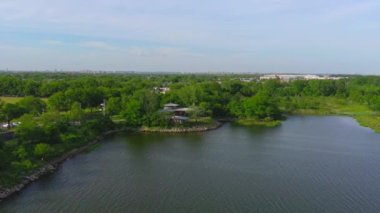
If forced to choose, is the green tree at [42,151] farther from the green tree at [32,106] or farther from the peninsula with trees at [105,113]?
the green tree at [32,106]

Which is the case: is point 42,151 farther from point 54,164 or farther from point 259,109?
point 259,109

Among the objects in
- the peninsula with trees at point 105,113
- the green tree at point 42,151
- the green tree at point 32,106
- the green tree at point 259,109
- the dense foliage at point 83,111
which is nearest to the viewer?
the green tree at point 42,151

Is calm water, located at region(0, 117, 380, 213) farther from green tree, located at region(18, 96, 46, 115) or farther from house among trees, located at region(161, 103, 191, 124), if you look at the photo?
green tree, located at region(18, 96, 46, 115)

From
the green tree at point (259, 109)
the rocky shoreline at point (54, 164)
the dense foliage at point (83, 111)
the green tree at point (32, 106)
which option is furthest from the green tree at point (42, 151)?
the green tree at point (259, 109)


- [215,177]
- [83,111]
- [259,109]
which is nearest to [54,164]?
[215,177]

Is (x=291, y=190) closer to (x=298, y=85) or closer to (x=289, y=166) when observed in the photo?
(x=289, y=166)

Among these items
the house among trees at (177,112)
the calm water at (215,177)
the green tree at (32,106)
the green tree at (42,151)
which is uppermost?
the green tree at (32,106)

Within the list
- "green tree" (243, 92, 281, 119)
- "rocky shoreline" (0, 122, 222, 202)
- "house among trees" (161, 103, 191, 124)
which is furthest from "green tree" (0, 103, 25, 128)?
"green tree" (243, 92, 281, 119)
